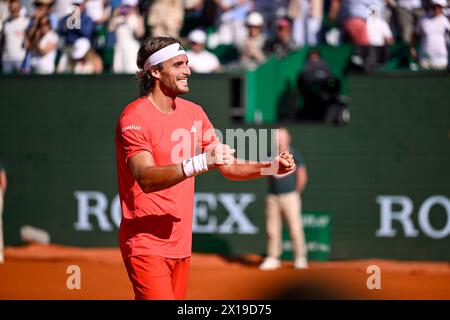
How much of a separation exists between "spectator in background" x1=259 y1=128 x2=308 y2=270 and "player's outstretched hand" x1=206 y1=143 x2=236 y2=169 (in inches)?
280

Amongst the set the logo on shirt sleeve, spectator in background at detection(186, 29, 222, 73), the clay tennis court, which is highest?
spectator in background at detection(186, 29, 222, 73)

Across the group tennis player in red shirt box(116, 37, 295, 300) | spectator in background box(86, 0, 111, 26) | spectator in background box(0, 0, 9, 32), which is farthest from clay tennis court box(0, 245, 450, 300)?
tennis player in red shirt box(116, 37, 295, 300)

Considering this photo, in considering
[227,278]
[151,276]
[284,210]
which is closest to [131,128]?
[151,276]

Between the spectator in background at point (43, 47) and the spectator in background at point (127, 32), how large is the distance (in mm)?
935

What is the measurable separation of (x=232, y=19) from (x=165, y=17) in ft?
3.29

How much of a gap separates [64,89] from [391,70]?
194 inches

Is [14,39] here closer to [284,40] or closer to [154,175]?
[284,40]

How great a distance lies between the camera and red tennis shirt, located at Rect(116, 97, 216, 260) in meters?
5.11

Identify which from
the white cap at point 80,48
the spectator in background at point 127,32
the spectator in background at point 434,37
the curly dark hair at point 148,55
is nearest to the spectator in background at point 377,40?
the spectator in background at point 434,37

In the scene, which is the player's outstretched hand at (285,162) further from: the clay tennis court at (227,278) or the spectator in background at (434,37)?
the spectator in background at (434,37)

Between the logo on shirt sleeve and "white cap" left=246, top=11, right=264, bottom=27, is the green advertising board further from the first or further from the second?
the logo on shirt sleeve

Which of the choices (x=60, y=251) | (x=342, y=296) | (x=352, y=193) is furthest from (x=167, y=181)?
(x=60, y=251)

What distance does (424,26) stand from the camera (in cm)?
1189
